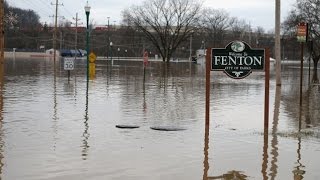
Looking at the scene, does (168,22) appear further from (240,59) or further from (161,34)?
(240,59)

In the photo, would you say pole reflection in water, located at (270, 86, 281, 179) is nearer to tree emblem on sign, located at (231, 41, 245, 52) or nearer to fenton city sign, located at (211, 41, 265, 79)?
fenton city sign, located at (211, 41, 265, 79)

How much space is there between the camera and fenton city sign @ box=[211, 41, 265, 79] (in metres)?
11.4

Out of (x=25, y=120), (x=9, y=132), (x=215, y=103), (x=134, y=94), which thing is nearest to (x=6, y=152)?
(x=9, y=132)

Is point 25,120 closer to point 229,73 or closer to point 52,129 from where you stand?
point 52,129

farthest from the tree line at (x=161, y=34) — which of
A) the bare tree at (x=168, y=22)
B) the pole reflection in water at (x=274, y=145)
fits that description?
the pole reflection in water at (x=274, y=145)

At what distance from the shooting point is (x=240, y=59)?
37.5ft

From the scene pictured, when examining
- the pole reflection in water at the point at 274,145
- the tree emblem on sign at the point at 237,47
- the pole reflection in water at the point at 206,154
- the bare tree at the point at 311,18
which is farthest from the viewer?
the bare tree at the point at 311,18

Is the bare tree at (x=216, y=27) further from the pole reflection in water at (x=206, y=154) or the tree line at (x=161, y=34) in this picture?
the pole reflection in water at (x=206, y=154)

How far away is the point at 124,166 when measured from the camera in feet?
26.3

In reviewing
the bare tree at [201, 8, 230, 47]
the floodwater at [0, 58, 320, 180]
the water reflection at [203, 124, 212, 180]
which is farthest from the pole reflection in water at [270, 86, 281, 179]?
the bare tree at [201, 8, 230, 47]

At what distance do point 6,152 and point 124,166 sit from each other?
2125 millimetres

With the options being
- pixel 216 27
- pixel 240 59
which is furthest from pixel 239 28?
pixel 240 59

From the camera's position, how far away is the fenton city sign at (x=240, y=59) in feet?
37.5

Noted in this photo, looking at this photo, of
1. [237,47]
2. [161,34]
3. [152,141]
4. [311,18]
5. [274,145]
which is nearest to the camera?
[274,145]
